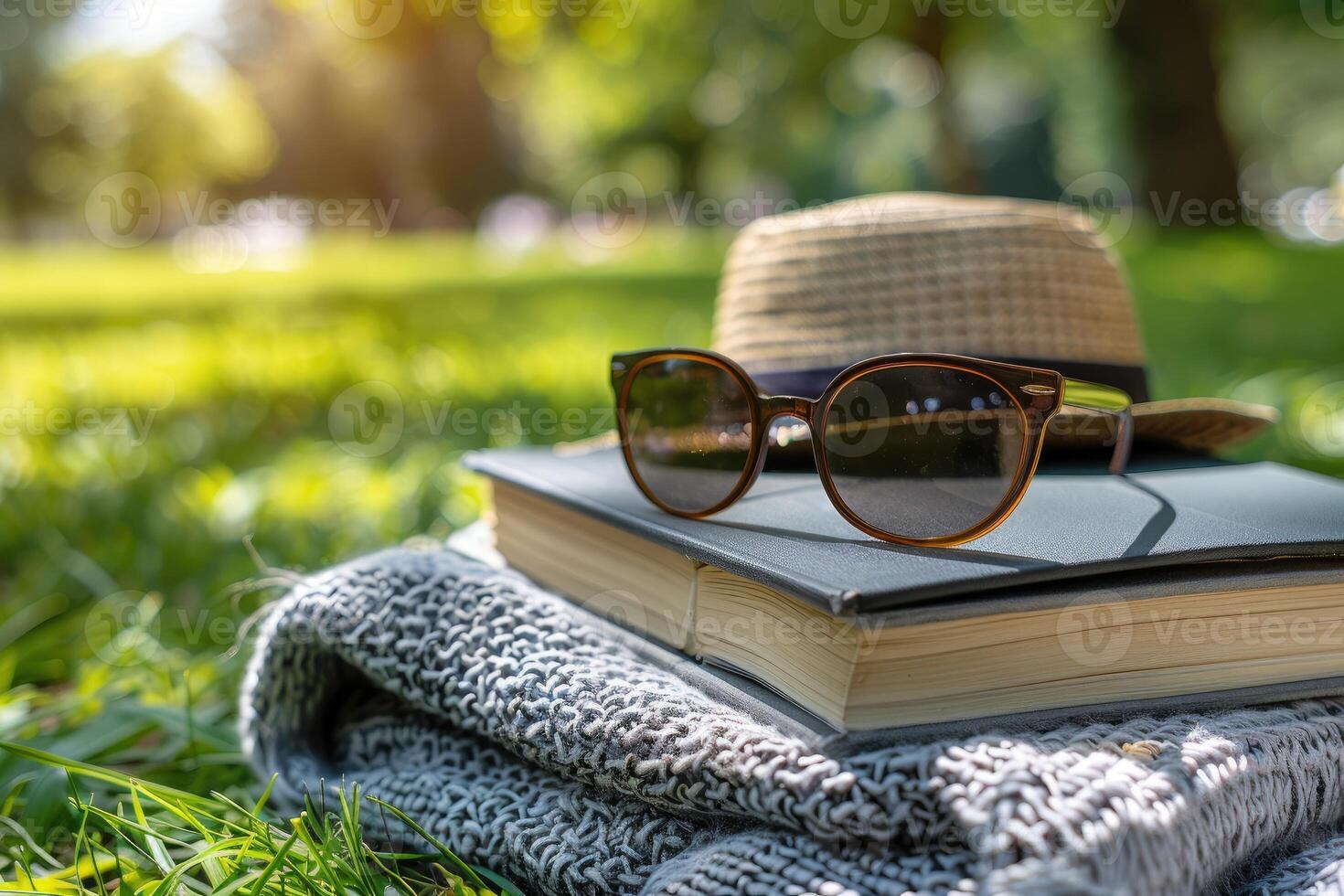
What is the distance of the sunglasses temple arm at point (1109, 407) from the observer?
1.03 m

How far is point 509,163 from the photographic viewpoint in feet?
76.8

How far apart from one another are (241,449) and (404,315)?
2217 millimetres

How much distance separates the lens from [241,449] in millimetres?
2506

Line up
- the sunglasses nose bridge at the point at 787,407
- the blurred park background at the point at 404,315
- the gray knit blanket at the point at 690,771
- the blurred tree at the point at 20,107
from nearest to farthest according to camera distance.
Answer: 1. the gray knit blanket at the point at 690,771
2. the sunglasses nose bridge at the point at 787,407
3. the blurred park background at the point at 404,315
4. the blurred tree at the point at 20,107

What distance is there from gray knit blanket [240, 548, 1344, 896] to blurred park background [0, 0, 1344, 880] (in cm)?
17

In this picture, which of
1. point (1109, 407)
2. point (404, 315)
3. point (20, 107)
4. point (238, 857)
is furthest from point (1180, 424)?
point (20, 107)

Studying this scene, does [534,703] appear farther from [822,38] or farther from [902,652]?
[822,38]

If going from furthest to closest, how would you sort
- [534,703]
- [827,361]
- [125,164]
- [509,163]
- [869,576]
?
[509,163]
[125,164]
[827,361]
[534,703]
[869,576]

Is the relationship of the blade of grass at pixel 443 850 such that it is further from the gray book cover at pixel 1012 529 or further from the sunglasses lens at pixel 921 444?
the sunglasses lens at pixel 921 444

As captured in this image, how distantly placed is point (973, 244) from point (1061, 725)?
62 centimetres

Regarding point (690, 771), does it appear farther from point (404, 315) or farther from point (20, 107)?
point (20, 107)

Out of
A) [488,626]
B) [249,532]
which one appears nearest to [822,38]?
[249,532]

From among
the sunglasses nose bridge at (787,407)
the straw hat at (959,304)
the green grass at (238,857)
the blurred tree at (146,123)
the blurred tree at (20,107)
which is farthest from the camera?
the blurred tree at (146,123)

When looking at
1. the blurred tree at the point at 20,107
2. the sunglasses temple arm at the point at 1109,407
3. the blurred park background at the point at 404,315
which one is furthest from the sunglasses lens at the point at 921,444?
the blurred tree at the point at 20,107
